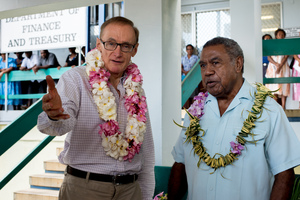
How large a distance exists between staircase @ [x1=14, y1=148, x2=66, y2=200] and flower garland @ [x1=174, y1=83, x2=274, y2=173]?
3.49 m

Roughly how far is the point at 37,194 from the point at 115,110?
11.9 feet

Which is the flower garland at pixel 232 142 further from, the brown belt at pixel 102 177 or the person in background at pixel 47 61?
the person in background at pixel 47 61

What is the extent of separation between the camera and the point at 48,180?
17.6 feet

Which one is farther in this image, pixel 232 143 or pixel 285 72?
pixel 285 72

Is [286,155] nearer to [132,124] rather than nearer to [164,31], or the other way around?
[132,124]

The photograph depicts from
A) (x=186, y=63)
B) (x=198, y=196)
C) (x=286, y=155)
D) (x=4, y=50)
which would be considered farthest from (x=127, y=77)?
(x=186, y=63)

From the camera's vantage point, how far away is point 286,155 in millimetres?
1822

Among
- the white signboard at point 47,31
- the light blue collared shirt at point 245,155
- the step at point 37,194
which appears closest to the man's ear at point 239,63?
the light blue collared shirt at point 245,155

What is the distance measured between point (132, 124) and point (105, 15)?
19.0 ft

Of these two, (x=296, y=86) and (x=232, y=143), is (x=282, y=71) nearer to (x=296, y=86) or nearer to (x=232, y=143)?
(x=296, y=86)

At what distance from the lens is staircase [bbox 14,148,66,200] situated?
5.15 meters

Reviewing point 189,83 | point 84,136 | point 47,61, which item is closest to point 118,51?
point 84,136

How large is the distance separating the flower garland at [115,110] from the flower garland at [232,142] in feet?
1.02

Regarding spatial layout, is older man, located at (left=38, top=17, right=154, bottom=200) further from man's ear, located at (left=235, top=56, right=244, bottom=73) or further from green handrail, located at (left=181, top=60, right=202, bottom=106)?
green handrail, located at (left=181, top=60, right=202, bottom=106)
